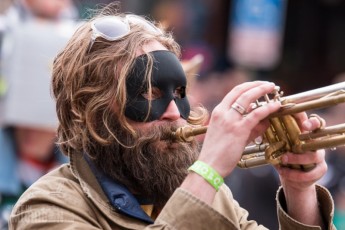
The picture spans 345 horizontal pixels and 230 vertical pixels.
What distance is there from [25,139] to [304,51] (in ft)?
29.3

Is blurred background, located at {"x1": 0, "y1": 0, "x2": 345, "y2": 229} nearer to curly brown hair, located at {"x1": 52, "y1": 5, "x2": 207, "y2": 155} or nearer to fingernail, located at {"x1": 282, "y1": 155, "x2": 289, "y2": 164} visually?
curly brown hair, located at {"x1": 52, "y1": 5, "x2": 207, "y2": 155}

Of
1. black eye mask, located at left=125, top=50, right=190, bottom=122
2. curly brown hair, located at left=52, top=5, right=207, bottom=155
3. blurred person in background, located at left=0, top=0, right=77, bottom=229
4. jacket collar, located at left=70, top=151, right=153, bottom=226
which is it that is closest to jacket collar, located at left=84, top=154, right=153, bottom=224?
jacket collar, located at left=70, top=151, right=153, bottom=226

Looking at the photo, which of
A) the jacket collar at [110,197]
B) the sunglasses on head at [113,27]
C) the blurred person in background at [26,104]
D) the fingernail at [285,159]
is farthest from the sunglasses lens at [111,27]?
the blurred person in background at [26,104]

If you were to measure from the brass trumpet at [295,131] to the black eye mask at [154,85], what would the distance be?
0.18 meters

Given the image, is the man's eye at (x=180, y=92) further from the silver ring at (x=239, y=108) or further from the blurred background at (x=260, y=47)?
the blurred background at (x=260, y=47)

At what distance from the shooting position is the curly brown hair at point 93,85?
397 cm

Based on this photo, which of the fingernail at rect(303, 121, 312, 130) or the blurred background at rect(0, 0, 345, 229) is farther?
the blurred background at rect(0, 0, 345, 229)

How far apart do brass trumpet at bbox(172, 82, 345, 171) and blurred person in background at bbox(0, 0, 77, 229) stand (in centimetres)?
297

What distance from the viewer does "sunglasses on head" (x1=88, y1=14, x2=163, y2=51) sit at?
4.06m

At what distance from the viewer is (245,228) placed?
4133 mm

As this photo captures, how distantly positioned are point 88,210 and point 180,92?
1.92 feet

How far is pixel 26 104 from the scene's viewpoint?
6770 mm

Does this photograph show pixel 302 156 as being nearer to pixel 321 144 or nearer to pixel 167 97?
pixel 321 144

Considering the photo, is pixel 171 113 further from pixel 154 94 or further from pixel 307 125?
pixel 307 125
